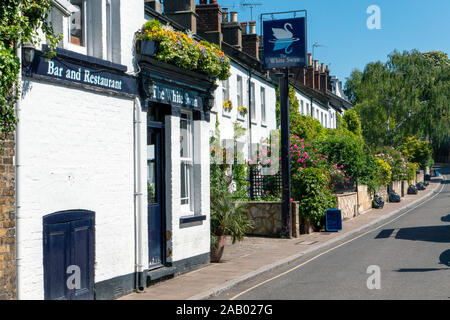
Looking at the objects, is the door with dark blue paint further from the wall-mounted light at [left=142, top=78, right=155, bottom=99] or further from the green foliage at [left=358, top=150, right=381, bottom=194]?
the green foliage at [left=358, top=150, right=381, bottom=194]

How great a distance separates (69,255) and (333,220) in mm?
13780

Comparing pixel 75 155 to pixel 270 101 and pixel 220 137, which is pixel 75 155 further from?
pixel 270 101

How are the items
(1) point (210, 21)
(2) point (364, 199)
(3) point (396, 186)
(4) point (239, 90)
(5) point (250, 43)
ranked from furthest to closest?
(3) point (396, 186)
(2) point (364, 199)
(5) point (250, 43)
(4) point (239, 90)
(1) point (210, 21)

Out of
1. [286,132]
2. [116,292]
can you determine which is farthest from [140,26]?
[286,132]

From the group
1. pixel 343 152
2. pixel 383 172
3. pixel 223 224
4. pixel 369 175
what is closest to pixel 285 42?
pixel 223 224

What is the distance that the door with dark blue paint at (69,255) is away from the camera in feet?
26.0

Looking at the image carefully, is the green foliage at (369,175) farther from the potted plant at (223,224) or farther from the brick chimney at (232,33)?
the potted plant at (223,224)

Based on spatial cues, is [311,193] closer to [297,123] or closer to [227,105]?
[227,105]

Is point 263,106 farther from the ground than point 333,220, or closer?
farther from the ground

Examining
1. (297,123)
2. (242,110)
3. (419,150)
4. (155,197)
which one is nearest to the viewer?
(155,197)

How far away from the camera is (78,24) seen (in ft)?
31.2

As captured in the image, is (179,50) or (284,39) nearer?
(179,50)

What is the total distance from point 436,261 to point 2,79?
9.92 m

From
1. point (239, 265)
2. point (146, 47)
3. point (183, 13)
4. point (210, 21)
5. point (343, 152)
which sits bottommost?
point (239, 265)
